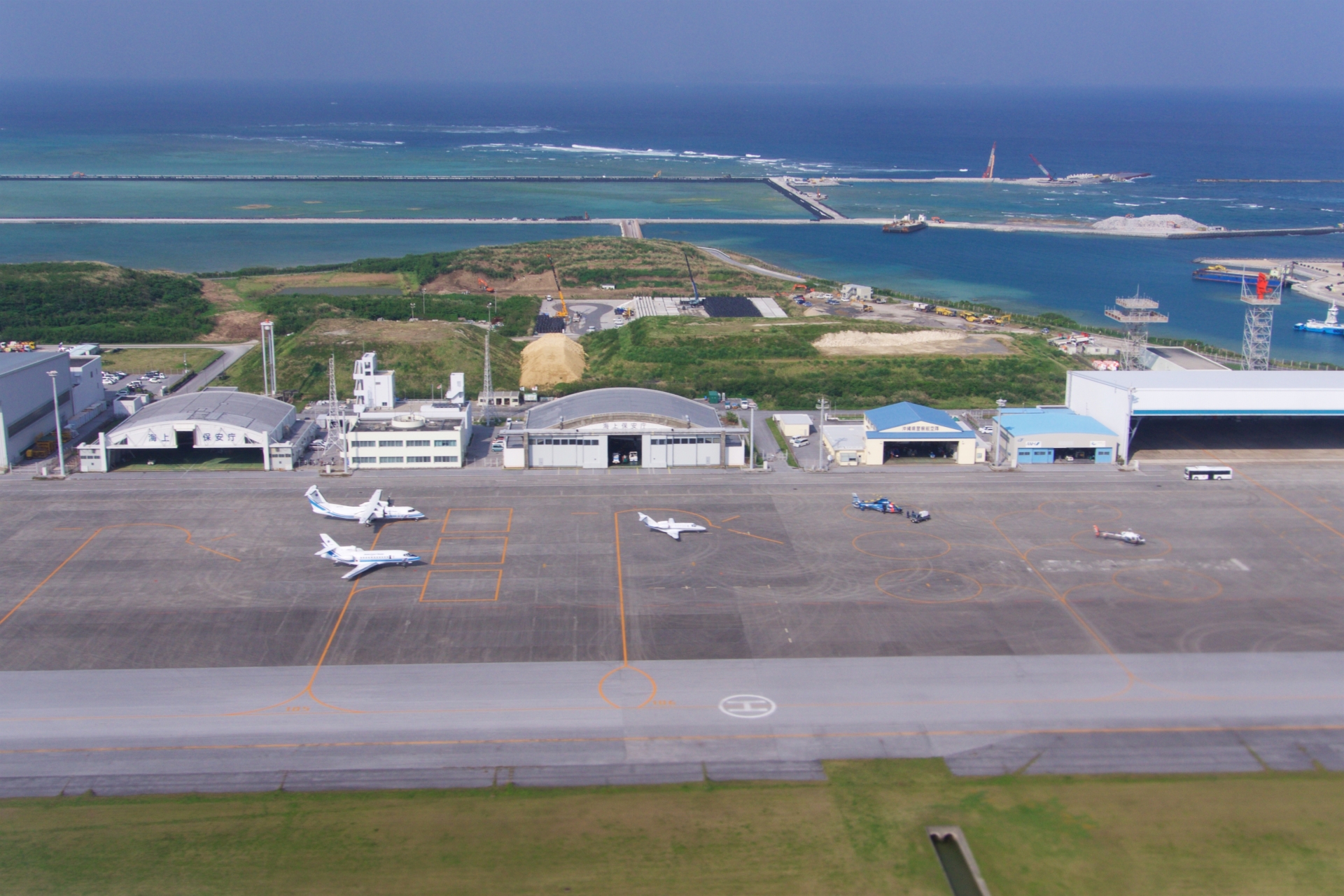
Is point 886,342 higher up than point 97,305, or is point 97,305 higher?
point 97,305

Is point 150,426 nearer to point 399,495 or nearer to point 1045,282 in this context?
point 399,495

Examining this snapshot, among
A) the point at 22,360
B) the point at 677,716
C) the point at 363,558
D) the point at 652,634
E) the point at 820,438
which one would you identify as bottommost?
the point at 677,716

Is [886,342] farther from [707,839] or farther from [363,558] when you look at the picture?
→ [707,839]

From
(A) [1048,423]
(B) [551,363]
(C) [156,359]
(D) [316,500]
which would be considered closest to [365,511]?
(D) [316,500]

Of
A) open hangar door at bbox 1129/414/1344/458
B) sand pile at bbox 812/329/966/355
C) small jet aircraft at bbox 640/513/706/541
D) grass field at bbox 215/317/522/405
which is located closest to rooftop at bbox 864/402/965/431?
open hangar door at bbox 1129/414/1344/458

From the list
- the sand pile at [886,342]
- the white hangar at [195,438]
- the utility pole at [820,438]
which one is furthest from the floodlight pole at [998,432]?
the white hangar at [195,438]

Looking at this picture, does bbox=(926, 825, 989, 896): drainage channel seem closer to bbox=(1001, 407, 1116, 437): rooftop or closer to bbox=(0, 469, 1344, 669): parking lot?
bbox=(0, 469, 1344, 669): parking lot
